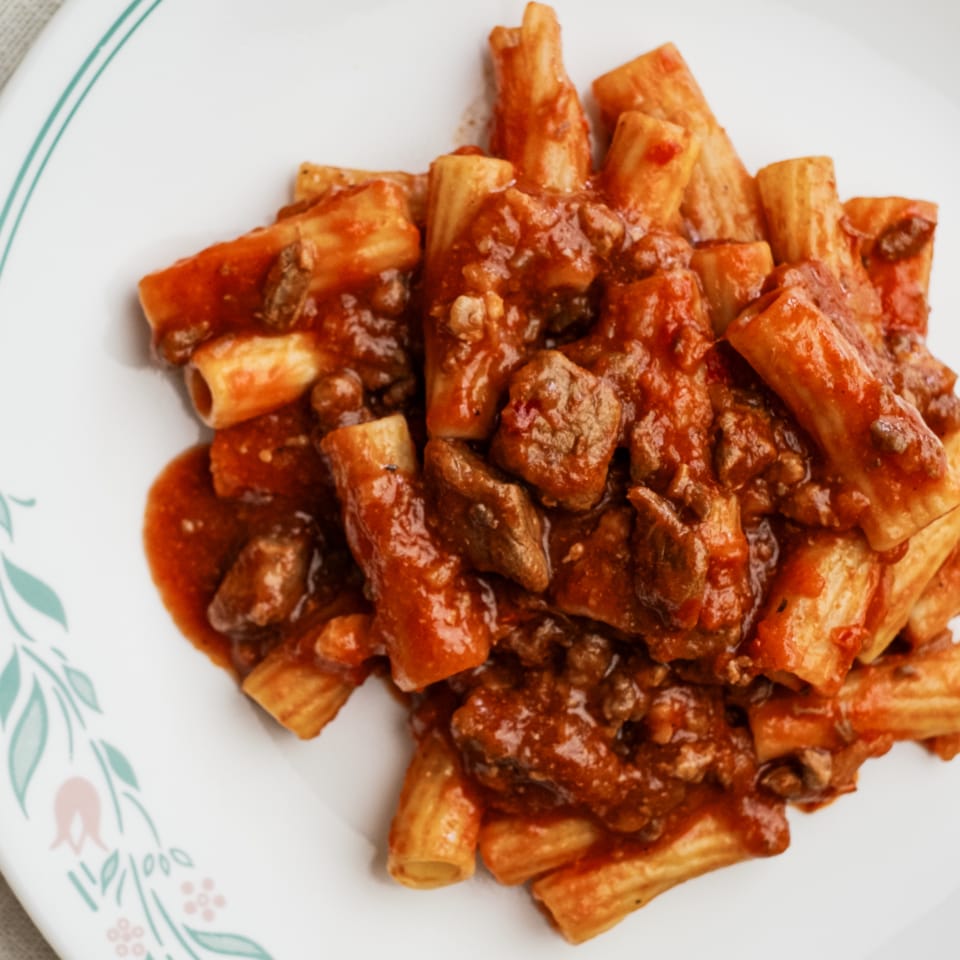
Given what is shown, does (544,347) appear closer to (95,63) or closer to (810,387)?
(810,387)

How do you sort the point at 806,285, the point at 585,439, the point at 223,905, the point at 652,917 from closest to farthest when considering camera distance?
1. the point at 585,439
2. the point at 806,285
3. the point at 223,905
4. the point at 652,917

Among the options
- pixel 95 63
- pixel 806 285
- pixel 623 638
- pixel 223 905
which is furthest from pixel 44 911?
pixel 806 285

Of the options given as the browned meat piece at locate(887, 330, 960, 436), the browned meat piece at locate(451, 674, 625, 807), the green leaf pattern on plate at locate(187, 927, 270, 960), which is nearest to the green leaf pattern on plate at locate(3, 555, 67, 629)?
the green leaf pattern on plate at locate(187, 927, 270, 960)

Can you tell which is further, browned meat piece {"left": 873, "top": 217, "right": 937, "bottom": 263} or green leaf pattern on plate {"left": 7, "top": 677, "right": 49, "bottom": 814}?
browned meat piece {"left": 873, "top": 217, "right": 937, "bottom": 263}

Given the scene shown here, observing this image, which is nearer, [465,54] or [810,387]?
[810,387]

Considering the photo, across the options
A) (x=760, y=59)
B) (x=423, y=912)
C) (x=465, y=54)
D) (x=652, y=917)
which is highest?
(x=465, y=54)

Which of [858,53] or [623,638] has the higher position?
[858,53]

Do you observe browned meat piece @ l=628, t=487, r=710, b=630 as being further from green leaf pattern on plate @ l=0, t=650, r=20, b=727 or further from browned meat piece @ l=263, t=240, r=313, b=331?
green leaf pattern on plate @ l=0, t=650, r=20, b=727

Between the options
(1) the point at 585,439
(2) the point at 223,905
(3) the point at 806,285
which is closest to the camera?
(1) the point at 585,439
